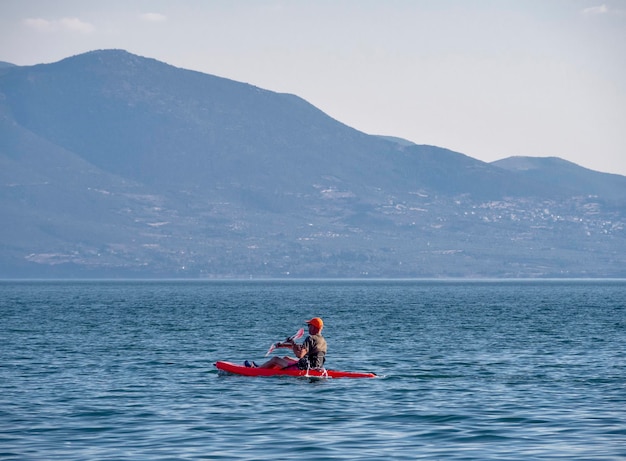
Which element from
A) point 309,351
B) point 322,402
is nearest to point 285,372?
point 309,351

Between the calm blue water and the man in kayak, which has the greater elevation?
the man in kayak

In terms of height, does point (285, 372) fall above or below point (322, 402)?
above

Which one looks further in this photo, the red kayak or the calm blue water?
the red kayak

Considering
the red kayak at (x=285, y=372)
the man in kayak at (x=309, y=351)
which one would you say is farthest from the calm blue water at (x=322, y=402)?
the man in kayak at (x=309, y=351)

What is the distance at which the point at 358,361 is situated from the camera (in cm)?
4850

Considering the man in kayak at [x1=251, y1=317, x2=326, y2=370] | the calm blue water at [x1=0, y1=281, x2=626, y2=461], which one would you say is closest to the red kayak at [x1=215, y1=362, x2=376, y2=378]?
the man in kayak at [x1=251, y1=317, x2=326, y2=370]

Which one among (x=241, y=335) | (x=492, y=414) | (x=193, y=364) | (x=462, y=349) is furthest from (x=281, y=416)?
(x=241, y=335)

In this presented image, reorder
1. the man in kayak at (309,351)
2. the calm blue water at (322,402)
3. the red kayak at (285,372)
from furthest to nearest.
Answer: the red kayak at (285,372), the man in kayak at (309,351), the calm blue water at (322,402)

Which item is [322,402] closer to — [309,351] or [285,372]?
[309,351]

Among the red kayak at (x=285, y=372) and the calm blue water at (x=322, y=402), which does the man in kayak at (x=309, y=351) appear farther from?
the calm blue water at (x=322, y=402)

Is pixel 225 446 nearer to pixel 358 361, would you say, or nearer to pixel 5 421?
pixel 5 421

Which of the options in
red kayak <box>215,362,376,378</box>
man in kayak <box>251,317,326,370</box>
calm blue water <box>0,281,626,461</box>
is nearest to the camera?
calm blue water <box>0,281,626,461</box>

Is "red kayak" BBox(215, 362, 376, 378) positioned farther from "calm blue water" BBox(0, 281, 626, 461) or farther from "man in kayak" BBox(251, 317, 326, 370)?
"calm blue water" BBox(0, 281, 626, 461)

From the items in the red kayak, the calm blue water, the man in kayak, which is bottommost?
the calm blue water
